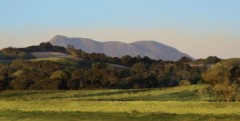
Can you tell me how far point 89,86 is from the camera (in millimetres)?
121250

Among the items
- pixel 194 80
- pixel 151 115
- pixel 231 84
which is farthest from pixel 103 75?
pixel 151 115

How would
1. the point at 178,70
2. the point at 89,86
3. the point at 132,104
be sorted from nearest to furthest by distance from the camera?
the point at 132,104
the point at 89,86
the point at 178,70

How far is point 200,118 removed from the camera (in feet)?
142

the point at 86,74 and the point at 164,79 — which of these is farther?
the point at 164,79

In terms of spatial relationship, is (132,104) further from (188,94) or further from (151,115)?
(188,94)

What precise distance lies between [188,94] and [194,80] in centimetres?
4430

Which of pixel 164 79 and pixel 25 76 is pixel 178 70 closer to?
pixel 164 79

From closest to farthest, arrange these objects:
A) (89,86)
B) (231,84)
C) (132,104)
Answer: (132,104)
(231,84)
(89,86)

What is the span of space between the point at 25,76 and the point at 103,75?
2018 centimetres

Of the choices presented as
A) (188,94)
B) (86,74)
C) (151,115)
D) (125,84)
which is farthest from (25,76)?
(151,115)

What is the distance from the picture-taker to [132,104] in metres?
61.8

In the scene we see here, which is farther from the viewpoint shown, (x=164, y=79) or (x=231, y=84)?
(x=164, y=79)

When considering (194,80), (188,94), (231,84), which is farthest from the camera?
(194,80)

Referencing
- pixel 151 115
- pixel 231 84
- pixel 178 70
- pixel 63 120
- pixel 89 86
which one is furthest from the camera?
pixel 178 70
